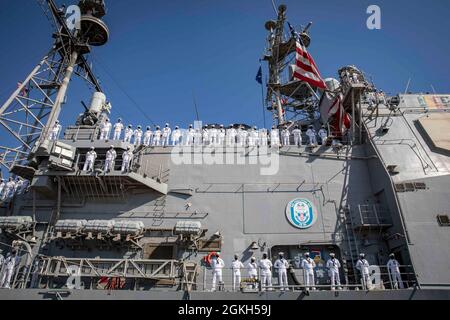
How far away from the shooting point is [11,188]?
461 inches

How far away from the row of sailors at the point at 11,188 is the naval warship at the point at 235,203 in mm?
55

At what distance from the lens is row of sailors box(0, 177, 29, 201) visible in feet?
37.9

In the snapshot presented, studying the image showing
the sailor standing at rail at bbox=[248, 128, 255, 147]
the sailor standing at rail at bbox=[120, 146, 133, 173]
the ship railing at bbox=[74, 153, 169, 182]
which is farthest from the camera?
the sailor standing at rail at bbox=[248, 128, 255, 147]

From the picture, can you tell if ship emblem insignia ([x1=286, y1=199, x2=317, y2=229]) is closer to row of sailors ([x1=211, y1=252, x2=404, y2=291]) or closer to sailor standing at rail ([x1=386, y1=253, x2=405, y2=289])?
row of sailors ([x1=211, y1=252, x2=404, y2=291])

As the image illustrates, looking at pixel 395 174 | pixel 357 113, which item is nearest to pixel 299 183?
pixel 395 174

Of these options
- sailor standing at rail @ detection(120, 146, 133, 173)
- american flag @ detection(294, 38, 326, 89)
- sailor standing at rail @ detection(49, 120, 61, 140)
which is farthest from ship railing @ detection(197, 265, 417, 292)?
american flag @ detection(294, 38, 326, 89)

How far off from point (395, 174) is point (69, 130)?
1356 centimetres

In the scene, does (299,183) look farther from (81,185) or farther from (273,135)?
(81,185)

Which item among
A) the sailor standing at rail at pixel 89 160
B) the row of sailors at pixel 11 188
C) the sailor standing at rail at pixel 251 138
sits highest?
the sailor standing at rail at pixel 251 138

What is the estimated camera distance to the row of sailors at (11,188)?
1154 centimetres

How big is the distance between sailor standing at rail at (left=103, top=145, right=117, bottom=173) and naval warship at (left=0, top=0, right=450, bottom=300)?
0.25 ft

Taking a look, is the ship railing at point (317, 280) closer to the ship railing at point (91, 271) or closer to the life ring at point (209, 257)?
the life ring at point (209, 257)

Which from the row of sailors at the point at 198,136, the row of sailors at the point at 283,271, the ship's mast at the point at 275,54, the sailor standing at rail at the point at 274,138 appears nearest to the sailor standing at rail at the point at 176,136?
the row of sailors at the point at 198,136

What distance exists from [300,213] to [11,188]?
11927 mm
